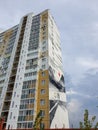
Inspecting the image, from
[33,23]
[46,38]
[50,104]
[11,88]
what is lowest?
[50,104]

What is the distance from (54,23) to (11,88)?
43.3 m

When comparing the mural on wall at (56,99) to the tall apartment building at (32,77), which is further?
the tall apartment building at (32,77)

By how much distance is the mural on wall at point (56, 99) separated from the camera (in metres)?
61.4

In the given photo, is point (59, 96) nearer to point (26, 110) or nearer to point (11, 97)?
point (26, 110)

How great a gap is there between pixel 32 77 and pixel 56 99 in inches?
485

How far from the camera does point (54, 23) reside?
98.4 m

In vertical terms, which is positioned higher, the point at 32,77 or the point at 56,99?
the point at 32,77

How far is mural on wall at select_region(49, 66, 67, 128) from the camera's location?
202 ft

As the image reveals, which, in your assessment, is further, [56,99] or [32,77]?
[32,77]

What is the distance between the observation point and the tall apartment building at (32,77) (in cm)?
6197

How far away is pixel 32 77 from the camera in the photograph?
69.8 metres

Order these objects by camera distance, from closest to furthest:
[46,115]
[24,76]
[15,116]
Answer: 1. [46,115]
2. [15,116]
3. [24,76]

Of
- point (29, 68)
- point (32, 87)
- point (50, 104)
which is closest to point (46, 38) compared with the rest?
point (29, 68)

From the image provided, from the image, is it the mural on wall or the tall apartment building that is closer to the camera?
the mural on wall
